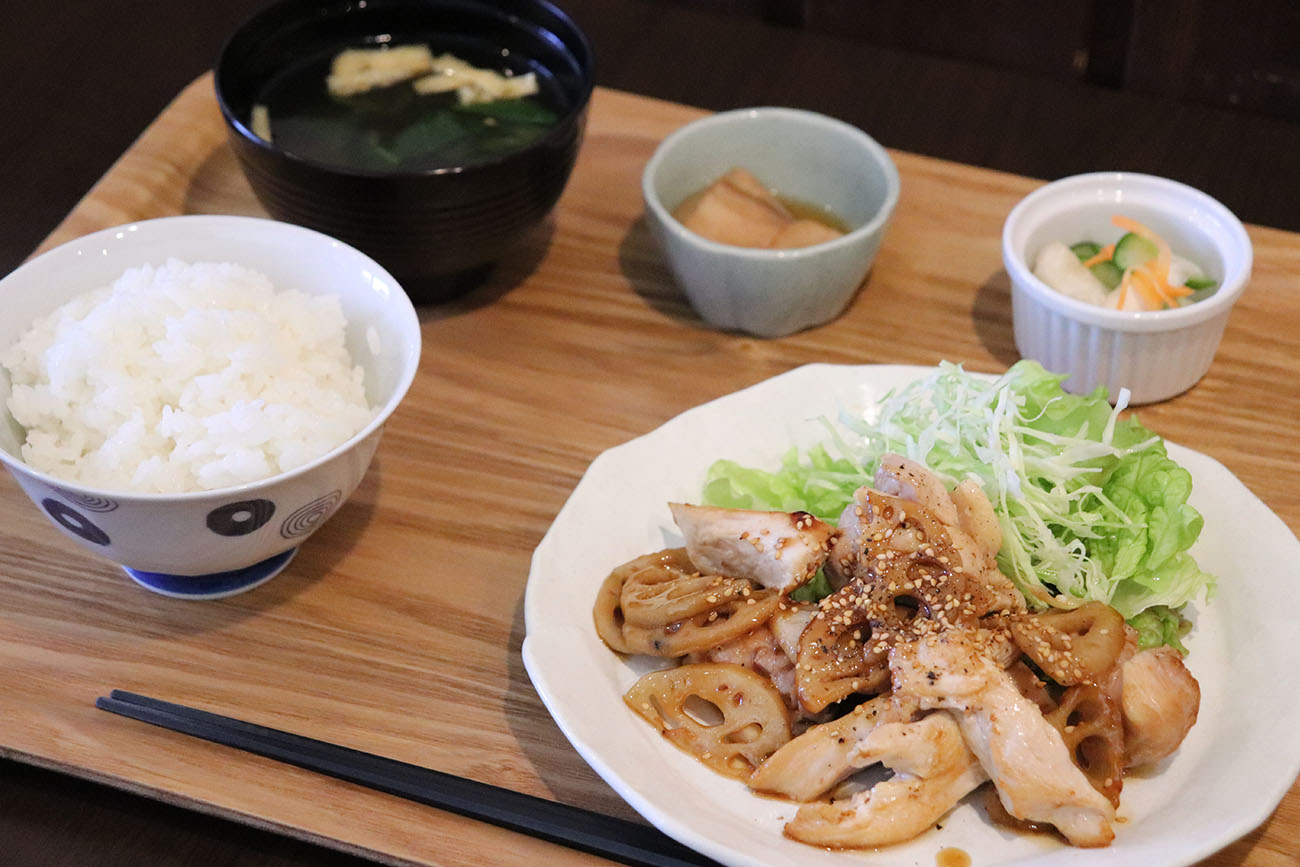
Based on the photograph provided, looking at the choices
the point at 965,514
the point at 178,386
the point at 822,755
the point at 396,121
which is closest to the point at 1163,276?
the point at 965,514

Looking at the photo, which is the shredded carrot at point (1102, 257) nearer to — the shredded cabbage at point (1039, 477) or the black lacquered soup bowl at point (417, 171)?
the shredded cabbage at point (1039, 477)

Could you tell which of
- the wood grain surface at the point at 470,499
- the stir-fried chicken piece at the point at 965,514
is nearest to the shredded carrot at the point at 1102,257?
the wood grain surface at the point at 470,499

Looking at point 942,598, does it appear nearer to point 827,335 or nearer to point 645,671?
point 645,671

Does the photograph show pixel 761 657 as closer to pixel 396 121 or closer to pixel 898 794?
pixel 898 794

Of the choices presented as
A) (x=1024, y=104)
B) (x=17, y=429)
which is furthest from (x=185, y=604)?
(x=1024, y=104)

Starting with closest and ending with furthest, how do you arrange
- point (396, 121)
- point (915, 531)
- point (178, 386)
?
point (915, 531)
point (178, 386)
point (396, 121)
